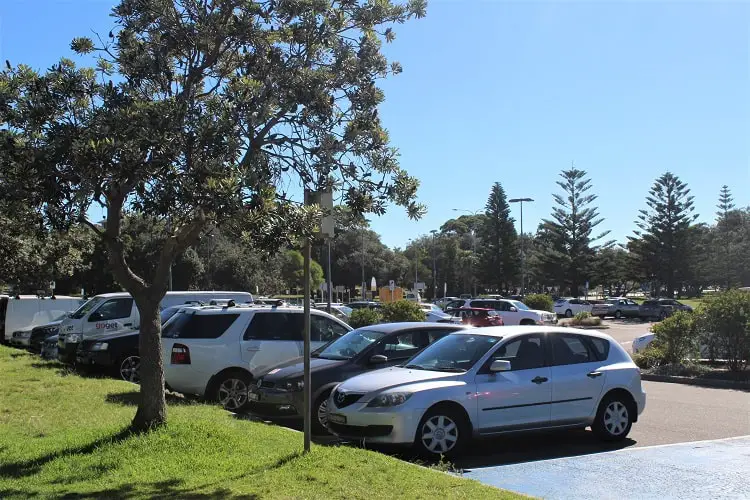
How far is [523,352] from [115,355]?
8.96 meters

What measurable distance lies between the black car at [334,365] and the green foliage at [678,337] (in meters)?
8.34

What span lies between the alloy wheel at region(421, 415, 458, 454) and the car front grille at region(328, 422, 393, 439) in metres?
0.43

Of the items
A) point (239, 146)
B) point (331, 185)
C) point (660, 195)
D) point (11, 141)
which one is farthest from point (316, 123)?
point (660, 195)

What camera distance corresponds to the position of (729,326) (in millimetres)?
15094

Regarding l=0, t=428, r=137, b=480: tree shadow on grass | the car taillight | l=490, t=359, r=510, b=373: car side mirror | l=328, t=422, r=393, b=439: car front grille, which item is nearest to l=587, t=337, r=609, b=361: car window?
l=490, t=359, r=510, b=373: car side mirror

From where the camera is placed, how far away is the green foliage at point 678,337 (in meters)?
16.3

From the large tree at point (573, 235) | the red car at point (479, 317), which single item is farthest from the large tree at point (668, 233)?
the red car at point (479, 317)

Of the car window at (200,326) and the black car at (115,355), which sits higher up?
the car window at (200,326)

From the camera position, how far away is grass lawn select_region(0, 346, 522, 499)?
581cm

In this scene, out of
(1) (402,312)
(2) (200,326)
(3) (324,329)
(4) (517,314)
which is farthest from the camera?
(4) (517,314)

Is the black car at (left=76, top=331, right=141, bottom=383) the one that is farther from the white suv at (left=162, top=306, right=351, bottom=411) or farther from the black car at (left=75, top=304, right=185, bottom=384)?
the white suv at (left=162, top=306, right=351, bottom=411)

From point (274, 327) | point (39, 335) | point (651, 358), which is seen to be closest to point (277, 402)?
point (274, 327)

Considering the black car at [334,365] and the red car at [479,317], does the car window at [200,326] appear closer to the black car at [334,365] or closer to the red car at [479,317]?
the black car at [334,365]

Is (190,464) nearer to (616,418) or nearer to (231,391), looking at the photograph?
(231,391)
